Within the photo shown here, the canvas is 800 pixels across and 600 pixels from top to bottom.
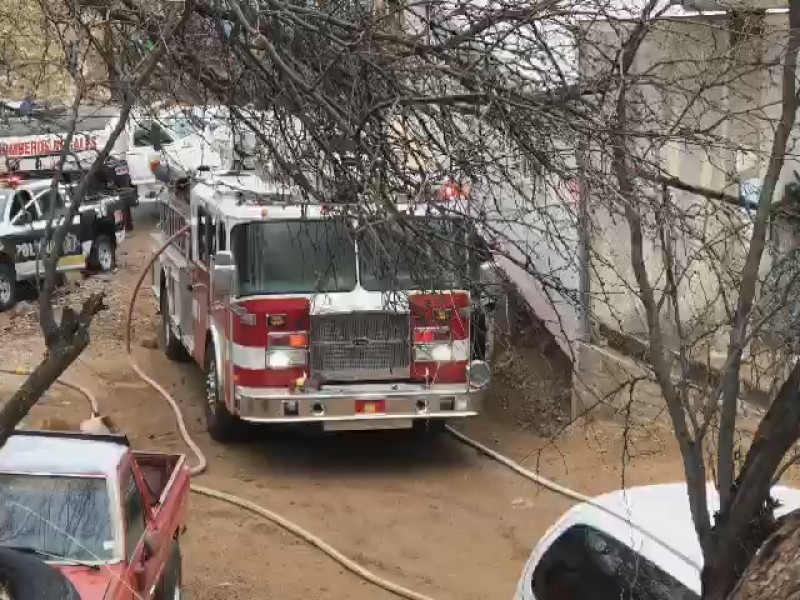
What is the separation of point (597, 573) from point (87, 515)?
2.93 meters

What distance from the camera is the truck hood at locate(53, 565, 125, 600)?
6.01 meters

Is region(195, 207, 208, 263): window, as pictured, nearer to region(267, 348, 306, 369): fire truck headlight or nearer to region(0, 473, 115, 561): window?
region(267, 348, 306, 369): fire truck headlight

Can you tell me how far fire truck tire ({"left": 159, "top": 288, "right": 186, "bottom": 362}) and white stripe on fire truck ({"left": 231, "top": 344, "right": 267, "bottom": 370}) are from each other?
4.75 meters

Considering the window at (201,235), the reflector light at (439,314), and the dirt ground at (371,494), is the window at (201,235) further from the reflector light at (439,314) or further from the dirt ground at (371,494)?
the reflector light at (439,314)

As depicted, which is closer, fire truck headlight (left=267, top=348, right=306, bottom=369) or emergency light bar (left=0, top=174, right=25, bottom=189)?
fire truck headlight (left=267, top=348, right=306, bottom=369)

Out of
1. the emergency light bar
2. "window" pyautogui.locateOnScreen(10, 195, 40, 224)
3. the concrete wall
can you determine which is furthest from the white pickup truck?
the concrete wall

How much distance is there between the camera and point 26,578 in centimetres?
506

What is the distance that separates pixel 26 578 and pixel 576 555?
244 centimetres

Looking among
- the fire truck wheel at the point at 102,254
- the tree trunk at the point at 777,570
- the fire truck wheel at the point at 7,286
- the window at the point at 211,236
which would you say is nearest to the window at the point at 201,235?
the window at the point at 211,236

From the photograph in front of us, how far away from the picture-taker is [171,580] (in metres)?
7.58

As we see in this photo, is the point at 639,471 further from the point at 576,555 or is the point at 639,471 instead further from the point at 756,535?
the point at 756,535

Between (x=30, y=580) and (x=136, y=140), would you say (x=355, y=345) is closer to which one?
(x=136, y=140)

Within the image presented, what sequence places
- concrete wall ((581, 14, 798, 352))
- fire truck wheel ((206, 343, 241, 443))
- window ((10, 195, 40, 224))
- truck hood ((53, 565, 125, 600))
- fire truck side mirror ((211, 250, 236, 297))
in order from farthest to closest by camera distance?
window ((10, 195, 40, 224)) < fire truck wheel ((206, 343, 241, 443)) < fire truck side mirror ((211, 250, 236, 297)) < truck hood ((53, 565, 125, 600)) < concrete wall ((581, 14, 798, 352))

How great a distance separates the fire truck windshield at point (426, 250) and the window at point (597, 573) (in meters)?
1.34
